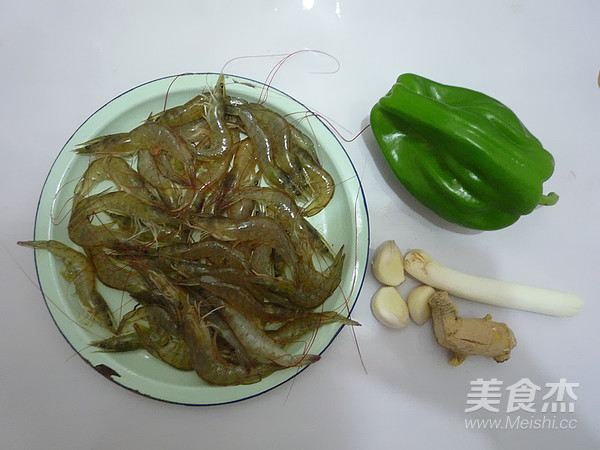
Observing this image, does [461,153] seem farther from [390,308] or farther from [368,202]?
[390,308]

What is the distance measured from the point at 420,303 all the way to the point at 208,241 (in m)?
0.74

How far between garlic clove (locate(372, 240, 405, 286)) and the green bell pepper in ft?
0.66

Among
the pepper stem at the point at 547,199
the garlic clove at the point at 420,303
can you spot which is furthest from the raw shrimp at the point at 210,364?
the pepper stem at the point at 547,199

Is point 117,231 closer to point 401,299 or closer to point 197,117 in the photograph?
point 197,117

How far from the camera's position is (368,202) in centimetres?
Result: 153

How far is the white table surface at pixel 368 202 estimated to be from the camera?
1.42m

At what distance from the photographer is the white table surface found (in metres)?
1.42

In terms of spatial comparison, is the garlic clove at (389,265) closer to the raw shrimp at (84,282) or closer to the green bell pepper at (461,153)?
the green bell pepper at (461,153)

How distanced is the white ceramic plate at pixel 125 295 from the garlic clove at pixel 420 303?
272 mm

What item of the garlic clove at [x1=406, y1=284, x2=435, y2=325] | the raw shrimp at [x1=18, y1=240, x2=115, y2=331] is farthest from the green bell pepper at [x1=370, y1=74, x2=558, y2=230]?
the raw shrimp at [x1=18, y1=240, x2=115, y2=331]

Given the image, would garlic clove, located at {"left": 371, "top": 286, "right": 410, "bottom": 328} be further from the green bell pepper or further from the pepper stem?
the pepper stem

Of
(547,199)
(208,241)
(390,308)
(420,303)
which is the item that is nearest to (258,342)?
(208,241)

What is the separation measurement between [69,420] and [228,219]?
0.87 meters

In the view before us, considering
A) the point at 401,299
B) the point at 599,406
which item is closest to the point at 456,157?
the point at 401,299
